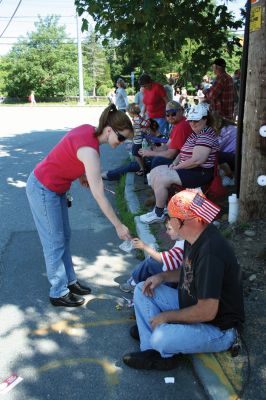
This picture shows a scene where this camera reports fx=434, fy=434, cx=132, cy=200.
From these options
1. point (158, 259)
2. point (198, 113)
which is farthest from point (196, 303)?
point (198, 113)

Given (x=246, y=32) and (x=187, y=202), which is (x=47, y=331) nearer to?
(x=187, y=202)

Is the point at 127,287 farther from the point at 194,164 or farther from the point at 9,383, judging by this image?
the point at 194,164

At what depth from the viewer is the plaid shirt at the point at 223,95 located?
7492 mm

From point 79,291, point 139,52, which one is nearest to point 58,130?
point 139,52

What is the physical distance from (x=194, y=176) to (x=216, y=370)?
277 centimetres

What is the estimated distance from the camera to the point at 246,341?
2916mm

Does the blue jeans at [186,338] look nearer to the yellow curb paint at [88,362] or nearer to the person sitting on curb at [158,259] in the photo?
the yellow curb paint at [88,362]

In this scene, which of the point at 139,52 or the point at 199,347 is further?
the point at 139,52

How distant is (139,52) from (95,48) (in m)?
64.0

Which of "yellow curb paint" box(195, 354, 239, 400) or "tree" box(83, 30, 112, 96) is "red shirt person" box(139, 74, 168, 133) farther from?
"tree" box(83, 30, 112, 96)

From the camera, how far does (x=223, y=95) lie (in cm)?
760

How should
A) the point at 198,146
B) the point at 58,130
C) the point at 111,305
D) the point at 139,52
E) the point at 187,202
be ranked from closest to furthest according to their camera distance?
the point at 187,202 < the point at 111,305 < the point at 198,146 < the point at 139,52 < the point at 58,130

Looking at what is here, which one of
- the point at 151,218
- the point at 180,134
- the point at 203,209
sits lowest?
the point at 151,218

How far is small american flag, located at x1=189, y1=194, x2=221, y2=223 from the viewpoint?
250 centimetres
